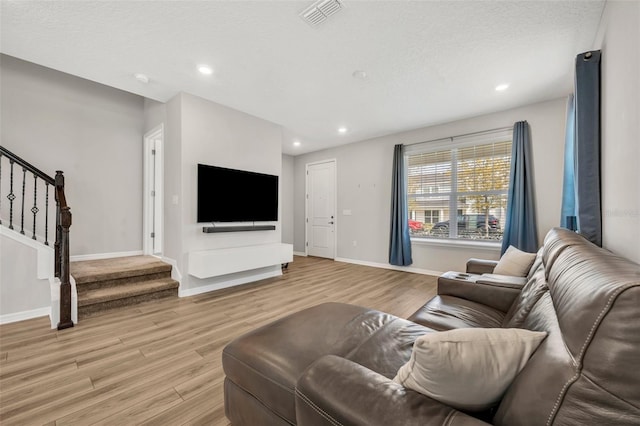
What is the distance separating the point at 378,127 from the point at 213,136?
2.79 metres

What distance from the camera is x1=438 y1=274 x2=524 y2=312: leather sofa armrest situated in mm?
1818

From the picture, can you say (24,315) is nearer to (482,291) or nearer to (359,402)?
(359,402)

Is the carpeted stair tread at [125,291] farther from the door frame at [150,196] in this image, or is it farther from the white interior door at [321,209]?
the white interior door at [321,209]

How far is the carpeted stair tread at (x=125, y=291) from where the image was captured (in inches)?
109

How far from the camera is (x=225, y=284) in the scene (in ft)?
12.3

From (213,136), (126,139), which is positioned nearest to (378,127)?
(213,136)

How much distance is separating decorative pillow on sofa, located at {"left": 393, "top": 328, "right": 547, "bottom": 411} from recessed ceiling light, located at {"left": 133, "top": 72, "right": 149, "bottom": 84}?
12.1 feet

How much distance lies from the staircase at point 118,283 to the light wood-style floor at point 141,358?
0.13m

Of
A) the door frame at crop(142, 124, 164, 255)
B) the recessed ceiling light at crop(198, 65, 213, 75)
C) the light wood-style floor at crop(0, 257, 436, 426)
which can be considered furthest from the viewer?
the door frame at crop(142, 124, 164, 255)

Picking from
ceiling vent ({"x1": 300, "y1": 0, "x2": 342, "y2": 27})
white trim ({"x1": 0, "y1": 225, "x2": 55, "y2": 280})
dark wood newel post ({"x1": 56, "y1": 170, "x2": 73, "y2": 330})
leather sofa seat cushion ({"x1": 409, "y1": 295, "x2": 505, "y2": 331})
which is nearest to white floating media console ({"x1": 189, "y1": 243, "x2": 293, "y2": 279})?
dark wood newel post ({"x1": 56, "y1": 170, "x2": 73, "y2": 330})

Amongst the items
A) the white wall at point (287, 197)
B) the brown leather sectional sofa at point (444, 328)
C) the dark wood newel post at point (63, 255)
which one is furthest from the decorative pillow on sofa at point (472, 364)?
the white wall at point (287, 197)

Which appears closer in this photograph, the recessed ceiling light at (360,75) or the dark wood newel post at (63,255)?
the dark wood newel post at (63,255)

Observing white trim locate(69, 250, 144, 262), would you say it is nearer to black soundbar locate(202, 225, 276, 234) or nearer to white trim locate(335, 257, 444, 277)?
black soundbar locate(202, 225, 276, 234)

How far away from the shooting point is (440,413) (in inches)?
27.1
